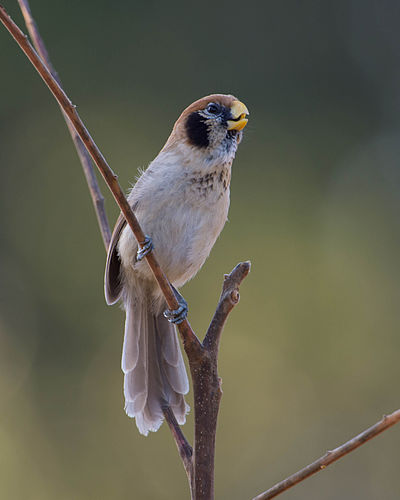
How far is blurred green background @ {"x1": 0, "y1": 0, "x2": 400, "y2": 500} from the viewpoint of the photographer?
4859mm

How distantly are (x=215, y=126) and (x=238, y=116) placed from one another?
103 millimetres

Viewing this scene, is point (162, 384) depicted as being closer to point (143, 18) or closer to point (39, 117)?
point (39, 117)

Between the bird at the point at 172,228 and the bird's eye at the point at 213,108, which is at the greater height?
the bird's eye at the point at 213,108

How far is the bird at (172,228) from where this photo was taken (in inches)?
106

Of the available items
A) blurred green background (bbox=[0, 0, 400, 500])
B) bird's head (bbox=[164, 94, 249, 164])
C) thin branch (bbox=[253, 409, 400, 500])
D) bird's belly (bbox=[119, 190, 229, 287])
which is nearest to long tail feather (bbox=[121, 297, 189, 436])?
bird's belly (bbox=[119, 190, 229, 287])

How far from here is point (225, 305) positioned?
74.1 inches

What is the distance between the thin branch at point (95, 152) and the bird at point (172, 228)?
81cm

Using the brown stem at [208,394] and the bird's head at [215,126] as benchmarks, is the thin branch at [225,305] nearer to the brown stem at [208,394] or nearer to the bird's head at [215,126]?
the brown stem at [208,394]

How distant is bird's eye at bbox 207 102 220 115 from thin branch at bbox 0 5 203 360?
1.20 metres

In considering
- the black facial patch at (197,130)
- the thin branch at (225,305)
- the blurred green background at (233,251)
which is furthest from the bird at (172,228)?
the blurred green background at (233,251)

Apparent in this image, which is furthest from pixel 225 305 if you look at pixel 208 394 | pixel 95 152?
pixel 95 152

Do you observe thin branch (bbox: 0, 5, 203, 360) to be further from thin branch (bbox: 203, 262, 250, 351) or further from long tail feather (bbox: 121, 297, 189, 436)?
long tail feather (bbox: 121, 297, 189, 436)

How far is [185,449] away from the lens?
179 centimetres

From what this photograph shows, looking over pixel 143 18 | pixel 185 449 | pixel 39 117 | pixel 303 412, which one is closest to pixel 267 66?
pixel 143 18
